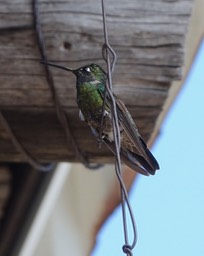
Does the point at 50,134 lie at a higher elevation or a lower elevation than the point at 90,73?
lower

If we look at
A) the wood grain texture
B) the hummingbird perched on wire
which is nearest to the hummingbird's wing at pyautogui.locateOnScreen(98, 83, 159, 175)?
the hummingbird perched on wire

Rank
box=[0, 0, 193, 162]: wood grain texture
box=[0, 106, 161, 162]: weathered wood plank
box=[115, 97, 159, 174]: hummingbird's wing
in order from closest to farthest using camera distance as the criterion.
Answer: box=[115, 97, 159, 174]: hummingbird's wing, box=[0, 0, 193, 162]: wood grain texture, box=[0, 106, 161, 162]: weathered wood plank

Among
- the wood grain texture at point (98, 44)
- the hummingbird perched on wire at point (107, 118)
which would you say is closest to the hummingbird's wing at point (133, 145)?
the hummingbird perched on wire at point (107, 118)

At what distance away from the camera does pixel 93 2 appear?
1931mm

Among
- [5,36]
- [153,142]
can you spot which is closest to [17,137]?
[5,36]

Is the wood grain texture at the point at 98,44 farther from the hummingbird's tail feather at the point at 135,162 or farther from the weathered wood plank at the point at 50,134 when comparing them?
the hummingbird's tail feather at the point at 135,162

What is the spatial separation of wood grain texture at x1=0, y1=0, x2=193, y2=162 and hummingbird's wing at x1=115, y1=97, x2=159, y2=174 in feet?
1.18

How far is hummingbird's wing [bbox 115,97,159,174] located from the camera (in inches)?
61.0

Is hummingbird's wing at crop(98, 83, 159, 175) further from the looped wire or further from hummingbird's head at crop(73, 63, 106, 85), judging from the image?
the looped wire

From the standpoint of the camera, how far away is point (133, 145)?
158 centimetres

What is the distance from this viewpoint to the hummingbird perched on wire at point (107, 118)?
5.12ft

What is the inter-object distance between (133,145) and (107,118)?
0.20ft

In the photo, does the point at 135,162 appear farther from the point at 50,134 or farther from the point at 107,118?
the point at 50,134

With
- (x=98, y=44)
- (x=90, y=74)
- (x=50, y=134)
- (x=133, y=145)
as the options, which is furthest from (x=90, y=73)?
(x=50, y=134)
